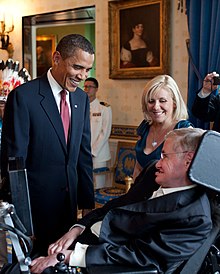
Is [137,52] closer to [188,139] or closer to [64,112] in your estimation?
[64,112]

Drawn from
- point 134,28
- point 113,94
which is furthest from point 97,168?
point 134,28

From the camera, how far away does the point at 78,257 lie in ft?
6.14

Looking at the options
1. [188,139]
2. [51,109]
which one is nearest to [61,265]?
[188,139]

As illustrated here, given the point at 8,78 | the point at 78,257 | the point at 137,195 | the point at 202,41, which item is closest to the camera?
the point at 78,257

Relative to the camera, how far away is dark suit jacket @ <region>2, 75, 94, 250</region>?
7.94 feet

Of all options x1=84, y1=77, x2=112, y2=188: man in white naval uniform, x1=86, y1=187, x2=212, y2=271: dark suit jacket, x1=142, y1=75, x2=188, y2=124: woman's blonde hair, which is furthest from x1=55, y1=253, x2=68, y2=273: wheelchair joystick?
x1=84, y1=77, x2=112, y2=188: man in white naval uniform

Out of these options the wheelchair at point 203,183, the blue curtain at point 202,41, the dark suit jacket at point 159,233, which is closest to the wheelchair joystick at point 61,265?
the wheelchair at point 203,183

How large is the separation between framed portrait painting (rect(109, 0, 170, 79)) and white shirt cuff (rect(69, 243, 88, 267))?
302 centimetres

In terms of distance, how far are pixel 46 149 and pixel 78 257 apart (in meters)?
0.78

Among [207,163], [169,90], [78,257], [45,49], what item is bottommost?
[78,257]

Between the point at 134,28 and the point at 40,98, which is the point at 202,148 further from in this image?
the point at 134,28

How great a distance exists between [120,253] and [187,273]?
279mm

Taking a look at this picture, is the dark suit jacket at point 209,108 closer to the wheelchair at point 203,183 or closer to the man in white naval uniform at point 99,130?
the wheelchair at point 203,183

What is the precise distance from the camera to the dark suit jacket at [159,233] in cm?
178
